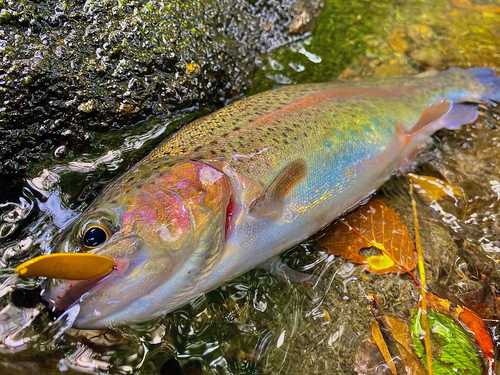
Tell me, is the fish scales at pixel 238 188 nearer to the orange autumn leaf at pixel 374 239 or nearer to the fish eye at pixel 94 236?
the fish eye at pixel 94 236

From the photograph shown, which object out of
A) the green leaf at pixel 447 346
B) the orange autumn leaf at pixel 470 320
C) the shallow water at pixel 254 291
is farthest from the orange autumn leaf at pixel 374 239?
the green leaf at pixel 447 346

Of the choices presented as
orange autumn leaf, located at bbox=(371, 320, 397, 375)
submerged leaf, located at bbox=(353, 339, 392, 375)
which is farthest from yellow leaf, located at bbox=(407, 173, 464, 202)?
submerged leaf, located at bbox=(353, 339, 392, 375)

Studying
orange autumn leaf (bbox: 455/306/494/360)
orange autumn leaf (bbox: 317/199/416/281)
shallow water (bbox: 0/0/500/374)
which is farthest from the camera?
orange autumn leaf (bbox: 317/199/416/281)

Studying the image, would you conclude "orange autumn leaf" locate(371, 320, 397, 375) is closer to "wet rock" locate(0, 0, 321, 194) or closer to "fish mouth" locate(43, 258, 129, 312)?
"fish mouth" locate(43, 258, 129, 312)

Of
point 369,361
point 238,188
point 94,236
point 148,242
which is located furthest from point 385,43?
point 94,236

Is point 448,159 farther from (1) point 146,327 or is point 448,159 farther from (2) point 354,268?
(1) point 146,327

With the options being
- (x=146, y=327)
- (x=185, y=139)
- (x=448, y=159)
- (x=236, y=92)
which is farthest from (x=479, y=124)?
(x=146, y=327)

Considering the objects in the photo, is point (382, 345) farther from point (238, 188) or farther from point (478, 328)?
point (238, 188)
